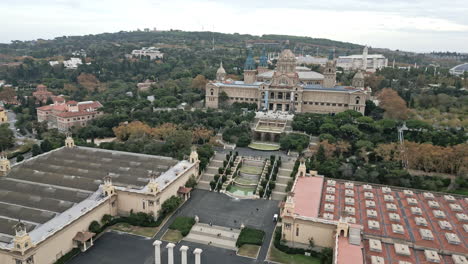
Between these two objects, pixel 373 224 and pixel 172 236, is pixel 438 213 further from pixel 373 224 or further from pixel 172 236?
pixel 172 236

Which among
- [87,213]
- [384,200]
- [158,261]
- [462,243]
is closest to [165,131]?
[87,213]

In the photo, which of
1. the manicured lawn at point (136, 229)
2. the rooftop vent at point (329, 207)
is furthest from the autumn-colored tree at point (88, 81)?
the rooftop vent at point (329, 207)

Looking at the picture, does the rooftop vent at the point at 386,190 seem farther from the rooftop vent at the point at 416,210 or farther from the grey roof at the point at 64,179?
the grey roof at the point at 64,179

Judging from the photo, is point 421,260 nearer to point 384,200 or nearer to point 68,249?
point 384,200

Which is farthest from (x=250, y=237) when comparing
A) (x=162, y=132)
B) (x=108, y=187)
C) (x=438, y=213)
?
(x=162, y=132)

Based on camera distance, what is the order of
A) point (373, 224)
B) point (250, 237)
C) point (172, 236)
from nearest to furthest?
point (373, 224) → point (250, 237) → point (172, 236)

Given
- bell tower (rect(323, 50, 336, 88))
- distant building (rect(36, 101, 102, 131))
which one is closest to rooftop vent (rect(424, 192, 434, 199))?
bell tower (rect(323, 50, 336, 88))

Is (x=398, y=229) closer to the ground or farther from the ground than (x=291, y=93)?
closer to the ground

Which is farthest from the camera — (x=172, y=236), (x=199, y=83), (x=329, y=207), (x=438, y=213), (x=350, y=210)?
(x=199, y=83)
